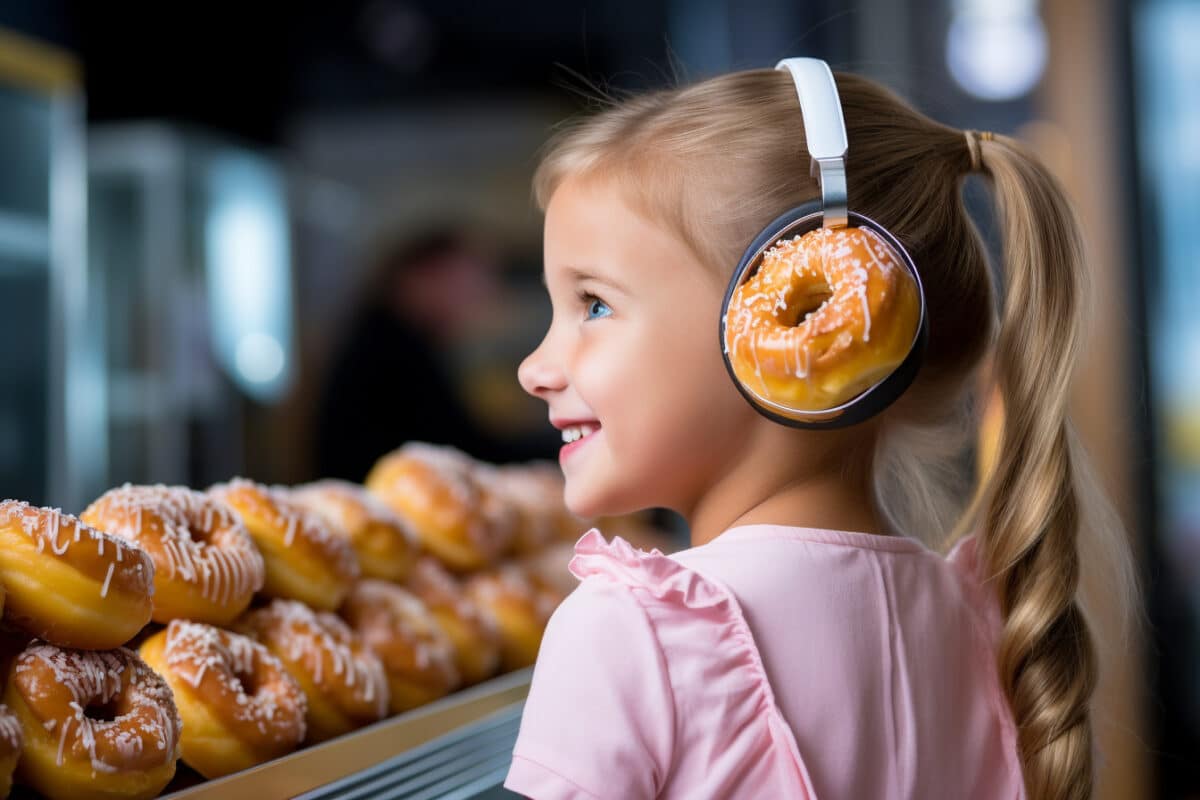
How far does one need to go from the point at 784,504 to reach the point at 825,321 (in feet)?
0.56

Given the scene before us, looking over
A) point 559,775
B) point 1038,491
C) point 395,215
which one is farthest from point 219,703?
point 395,215

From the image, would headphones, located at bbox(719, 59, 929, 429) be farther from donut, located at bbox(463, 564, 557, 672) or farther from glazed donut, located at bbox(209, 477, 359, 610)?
donut, located at bbox(463, 564, 557, 672)

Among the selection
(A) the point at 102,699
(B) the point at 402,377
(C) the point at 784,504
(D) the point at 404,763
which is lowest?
(D) the point at 404,763

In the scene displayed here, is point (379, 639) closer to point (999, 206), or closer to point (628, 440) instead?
point (628, 440)

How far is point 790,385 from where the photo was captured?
0.77 meters

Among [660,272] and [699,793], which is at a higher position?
[660,272]

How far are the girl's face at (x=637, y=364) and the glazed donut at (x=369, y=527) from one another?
35 cm

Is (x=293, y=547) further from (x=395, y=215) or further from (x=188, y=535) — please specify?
(x=395, y=215)

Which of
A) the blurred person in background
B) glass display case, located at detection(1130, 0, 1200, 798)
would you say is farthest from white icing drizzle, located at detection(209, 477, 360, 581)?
glass display case, located at detection(1130, 0, 1200, 798)

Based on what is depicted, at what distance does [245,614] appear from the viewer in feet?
3.26

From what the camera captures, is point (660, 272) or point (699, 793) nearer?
point (699, 793)

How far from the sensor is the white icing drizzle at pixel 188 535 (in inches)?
34.4

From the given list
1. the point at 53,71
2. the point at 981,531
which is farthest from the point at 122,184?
the point at 981,531

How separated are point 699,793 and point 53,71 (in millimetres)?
3995
